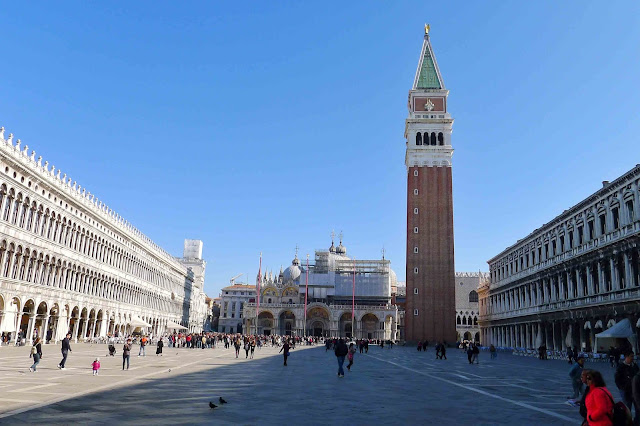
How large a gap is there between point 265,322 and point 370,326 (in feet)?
67.6

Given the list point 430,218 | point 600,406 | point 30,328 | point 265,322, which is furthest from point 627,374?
point 265,322

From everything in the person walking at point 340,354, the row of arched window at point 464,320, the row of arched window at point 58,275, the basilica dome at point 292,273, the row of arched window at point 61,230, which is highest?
the basilica dome at point 292,273

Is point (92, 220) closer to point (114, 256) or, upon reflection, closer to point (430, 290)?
point (114, 256)

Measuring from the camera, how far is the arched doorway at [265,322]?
101 m

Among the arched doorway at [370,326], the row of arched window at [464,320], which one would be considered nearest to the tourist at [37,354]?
the arched doorway at [370,326]

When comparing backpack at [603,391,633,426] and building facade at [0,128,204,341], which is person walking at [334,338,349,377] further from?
building facade at [0,128,204,341]

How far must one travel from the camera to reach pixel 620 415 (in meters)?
5.84

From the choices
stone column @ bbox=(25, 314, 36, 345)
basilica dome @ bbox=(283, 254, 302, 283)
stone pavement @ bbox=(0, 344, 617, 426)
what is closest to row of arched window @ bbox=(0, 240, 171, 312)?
stone column @ bbox=(25, 314, 36, 345)

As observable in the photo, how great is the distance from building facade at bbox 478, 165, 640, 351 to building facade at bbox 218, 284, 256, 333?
79.1m

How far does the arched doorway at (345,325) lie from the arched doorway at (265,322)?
1340cm

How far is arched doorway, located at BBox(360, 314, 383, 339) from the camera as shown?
96.0 metres

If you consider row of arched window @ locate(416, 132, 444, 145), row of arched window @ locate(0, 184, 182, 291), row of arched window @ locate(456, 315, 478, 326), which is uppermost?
row of arched window @ locate(416, 132, 444, 145)

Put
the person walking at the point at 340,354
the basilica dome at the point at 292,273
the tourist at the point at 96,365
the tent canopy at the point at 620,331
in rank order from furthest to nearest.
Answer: the basilica dome at the point at 292,273
the tent canopy at the point at 620,331
the person walking at the point at 340,354
the tourist at the point at 96,365

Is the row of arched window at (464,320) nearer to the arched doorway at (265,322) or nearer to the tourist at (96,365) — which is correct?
the arched doorway at (265,322)
